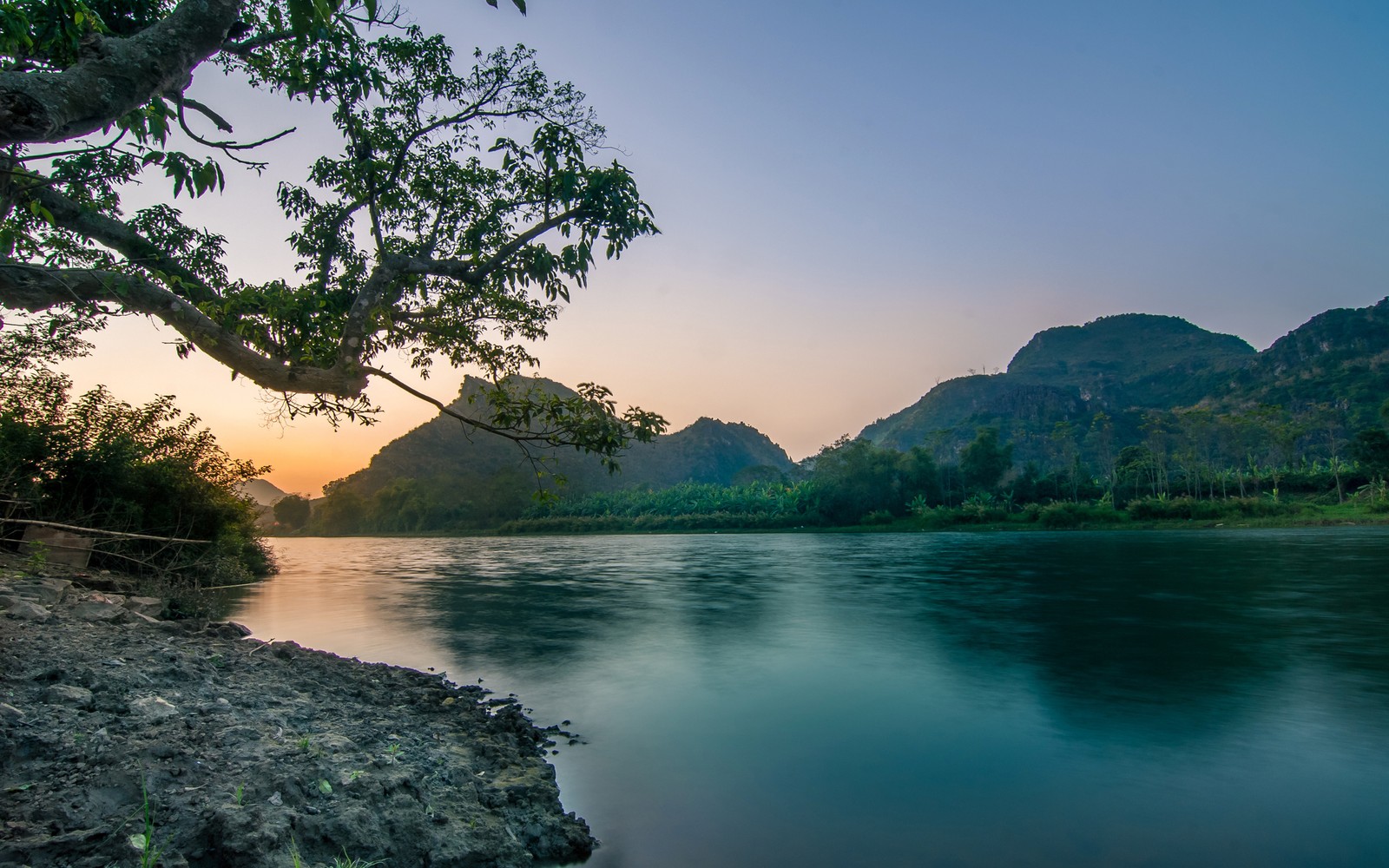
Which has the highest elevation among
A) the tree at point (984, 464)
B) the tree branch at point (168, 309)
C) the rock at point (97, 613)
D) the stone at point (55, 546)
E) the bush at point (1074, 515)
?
the tree at point (984, 464)

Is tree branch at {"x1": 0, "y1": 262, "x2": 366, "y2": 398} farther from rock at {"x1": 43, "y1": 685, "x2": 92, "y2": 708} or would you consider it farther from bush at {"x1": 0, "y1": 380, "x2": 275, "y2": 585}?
bush at {"x1": 0, "y1": 380, "x2": 275, "y2": 585}

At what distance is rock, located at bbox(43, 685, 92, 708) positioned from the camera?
15.4ft

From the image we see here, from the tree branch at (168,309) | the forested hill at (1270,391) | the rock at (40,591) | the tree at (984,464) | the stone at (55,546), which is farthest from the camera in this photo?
the forested hill at (1270,391)

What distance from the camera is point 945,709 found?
31.4 ft

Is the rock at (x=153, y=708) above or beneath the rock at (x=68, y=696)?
beneath

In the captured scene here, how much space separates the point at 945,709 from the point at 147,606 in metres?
12.4

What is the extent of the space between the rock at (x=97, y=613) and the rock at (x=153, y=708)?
4.08 meters

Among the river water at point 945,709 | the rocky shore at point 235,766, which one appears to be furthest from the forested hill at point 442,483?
the rocky shore at point 235,766

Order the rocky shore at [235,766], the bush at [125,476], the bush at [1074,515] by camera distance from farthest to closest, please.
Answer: the bush at [1074,515], the bush at [125,476], the rocky shore at [235,766]

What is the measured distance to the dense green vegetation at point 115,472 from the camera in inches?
523

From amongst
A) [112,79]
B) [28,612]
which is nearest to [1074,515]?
[28,612]

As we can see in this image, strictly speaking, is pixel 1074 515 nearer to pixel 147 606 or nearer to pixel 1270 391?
pixel 147 606

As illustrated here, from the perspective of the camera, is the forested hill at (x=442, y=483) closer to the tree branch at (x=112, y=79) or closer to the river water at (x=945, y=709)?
the river water at (x=945, y=709)

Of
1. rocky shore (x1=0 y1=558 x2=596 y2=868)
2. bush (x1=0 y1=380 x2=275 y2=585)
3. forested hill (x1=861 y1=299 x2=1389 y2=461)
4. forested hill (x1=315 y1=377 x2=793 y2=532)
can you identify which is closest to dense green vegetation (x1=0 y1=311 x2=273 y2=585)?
bush (x1=0 y1=380 x2=275 y2=585)
